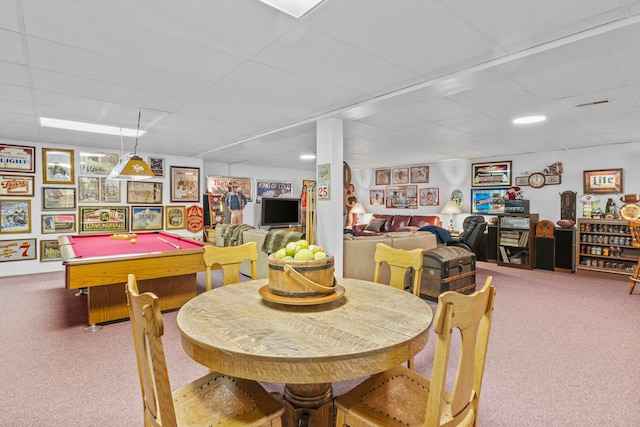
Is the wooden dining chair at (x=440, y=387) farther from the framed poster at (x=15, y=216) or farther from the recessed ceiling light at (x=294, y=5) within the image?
the framed poster at (x=15, y=216)

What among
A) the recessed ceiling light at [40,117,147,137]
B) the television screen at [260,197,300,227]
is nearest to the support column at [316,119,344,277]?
the recessed ceiling light at [40,117,147,137]

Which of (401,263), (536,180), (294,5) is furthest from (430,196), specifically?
(294,5)

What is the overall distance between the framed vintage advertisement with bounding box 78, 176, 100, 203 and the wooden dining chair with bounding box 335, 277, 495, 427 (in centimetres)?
686

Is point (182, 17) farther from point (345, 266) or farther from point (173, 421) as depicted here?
point (345, 266)

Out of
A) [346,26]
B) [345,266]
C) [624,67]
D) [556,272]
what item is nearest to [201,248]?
[345,266]

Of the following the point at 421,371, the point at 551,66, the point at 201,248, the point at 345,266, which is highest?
the point at 551,66

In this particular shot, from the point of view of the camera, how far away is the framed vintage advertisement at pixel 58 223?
19.9 feet

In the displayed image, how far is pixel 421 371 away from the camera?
2580 mm

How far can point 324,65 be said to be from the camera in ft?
8.80

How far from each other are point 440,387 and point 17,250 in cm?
737

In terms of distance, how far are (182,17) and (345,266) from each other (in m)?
3.23

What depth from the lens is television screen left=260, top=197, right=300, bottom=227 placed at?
7.62m

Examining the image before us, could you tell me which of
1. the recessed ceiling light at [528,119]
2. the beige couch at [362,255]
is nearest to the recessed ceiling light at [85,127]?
the beige couch at [362,255]

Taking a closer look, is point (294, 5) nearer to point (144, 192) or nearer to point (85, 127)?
point (85, 127)
